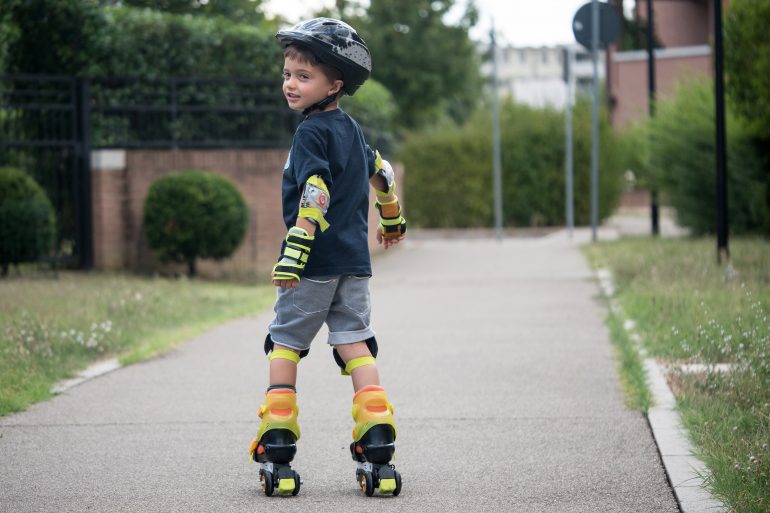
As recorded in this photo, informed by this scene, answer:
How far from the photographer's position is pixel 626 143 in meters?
26.1

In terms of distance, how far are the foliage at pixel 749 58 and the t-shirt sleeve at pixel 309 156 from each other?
10653 millimetres

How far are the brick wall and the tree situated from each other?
21931 millimetres

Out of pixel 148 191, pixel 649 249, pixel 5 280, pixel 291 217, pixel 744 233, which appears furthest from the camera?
pixel 744 233

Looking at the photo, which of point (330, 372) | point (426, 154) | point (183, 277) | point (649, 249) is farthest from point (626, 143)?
point (330, 372)

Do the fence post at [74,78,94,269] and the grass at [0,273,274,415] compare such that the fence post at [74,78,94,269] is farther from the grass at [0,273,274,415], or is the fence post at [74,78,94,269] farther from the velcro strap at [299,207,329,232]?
the velcro strap at [299,207,329,232]

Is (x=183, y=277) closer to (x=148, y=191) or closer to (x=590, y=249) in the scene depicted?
(x=148, y=191)

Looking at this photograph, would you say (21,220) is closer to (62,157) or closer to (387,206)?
(62,157)

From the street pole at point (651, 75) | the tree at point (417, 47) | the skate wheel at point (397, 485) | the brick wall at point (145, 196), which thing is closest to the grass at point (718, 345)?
the skate wheel at point (397, 485)

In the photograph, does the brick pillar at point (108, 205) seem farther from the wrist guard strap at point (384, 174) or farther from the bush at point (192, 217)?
the wrist guard strap at point (384, 174)

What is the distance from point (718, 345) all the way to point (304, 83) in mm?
3115

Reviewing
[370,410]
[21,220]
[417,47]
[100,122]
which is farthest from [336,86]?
[417,47]

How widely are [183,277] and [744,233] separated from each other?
8.16 meters

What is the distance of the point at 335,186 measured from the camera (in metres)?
5.14

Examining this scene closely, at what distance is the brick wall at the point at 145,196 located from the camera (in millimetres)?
16203
